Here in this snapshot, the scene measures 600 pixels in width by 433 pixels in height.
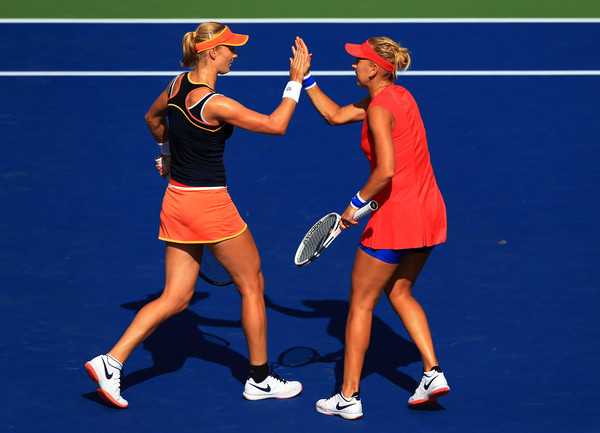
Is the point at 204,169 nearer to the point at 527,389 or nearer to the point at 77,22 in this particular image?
the point at 527,389

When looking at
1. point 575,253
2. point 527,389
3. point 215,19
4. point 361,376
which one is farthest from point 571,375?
point 215,19

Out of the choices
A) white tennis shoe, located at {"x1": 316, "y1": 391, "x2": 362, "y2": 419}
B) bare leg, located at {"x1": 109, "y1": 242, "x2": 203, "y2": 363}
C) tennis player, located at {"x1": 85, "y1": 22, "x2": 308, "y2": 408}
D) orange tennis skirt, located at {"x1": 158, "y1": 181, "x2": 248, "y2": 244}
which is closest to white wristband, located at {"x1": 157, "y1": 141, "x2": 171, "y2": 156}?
tennis player, located at {"x1": 85, "y1": 22, "x2": 308, "y2": 408}

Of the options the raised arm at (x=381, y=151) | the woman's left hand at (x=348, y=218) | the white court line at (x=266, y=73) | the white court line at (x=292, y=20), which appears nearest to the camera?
the raised arm at (x=381, y=151)

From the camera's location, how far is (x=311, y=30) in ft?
41.7

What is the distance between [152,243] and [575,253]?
344 centimetres

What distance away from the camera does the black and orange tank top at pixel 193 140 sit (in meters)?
5.74

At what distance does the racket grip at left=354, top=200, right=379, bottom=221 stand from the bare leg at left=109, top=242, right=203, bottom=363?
1.03 meters

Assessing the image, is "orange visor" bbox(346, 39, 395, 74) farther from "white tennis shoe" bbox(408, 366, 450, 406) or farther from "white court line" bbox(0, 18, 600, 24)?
"white court line" bbox(0, 18, 600, 24)

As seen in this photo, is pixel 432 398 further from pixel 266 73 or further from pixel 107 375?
pixel 266 73

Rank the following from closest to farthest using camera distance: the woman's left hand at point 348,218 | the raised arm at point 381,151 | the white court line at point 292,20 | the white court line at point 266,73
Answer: the raised arm at point 381,151
the woman's left hand at point 348,218
the white court line at point 266,73
the white court line at point 292,20

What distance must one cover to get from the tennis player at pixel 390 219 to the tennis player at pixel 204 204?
45cm

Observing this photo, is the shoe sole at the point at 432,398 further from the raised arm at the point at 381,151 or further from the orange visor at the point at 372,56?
the orange visor at the point at 372,56

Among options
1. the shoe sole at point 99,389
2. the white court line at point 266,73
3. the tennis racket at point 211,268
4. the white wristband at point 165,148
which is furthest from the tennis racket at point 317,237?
the white court line at point 266,73

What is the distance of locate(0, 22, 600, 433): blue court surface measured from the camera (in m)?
6.02
